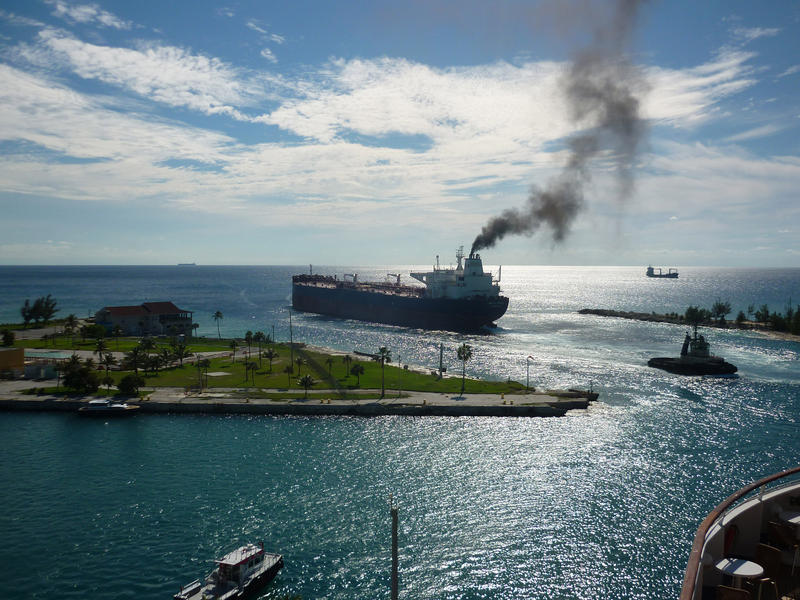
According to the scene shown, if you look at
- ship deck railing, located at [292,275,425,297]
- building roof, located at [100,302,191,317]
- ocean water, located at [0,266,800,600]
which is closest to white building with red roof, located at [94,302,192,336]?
building roof, located at [100,302,191,317]

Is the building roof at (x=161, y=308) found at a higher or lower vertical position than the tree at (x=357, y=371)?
higher

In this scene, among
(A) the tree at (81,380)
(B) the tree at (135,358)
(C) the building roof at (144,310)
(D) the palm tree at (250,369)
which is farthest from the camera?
(C) the building roof at (144,310)

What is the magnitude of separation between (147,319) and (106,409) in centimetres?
4887

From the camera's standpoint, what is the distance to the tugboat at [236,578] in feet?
79.3

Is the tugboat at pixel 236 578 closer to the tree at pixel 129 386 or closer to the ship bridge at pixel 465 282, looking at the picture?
the tree at pixel 129 386

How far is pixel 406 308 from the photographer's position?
125 metres

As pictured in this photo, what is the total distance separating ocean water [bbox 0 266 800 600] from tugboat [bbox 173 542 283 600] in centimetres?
108

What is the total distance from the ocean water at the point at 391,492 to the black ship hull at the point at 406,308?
175ft

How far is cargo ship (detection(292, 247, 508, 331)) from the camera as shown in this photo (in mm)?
116250

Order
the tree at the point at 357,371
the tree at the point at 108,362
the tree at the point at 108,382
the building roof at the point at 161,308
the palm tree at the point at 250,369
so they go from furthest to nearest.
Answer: the building roof at the point at 161,308 → the palm tree at the point at 250,369 → the tree at the point at 357,371 → the tree at the point at 108,362 → the tree at the point at 108,382

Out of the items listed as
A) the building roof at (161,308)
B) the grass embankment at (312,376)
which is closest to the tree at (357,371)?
the grass embankment at (312,376)

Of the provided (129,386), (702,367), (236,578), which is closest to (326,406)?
(129,386)

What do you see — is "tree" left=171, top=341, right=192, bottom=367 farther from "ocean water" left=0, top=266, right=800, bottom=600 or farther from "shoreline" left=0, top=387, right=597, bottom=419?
"ocean water" left=0, top=266, right=800, bottom=600

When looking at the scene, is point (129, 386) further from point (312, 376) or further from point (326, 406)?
point (326, 406)
